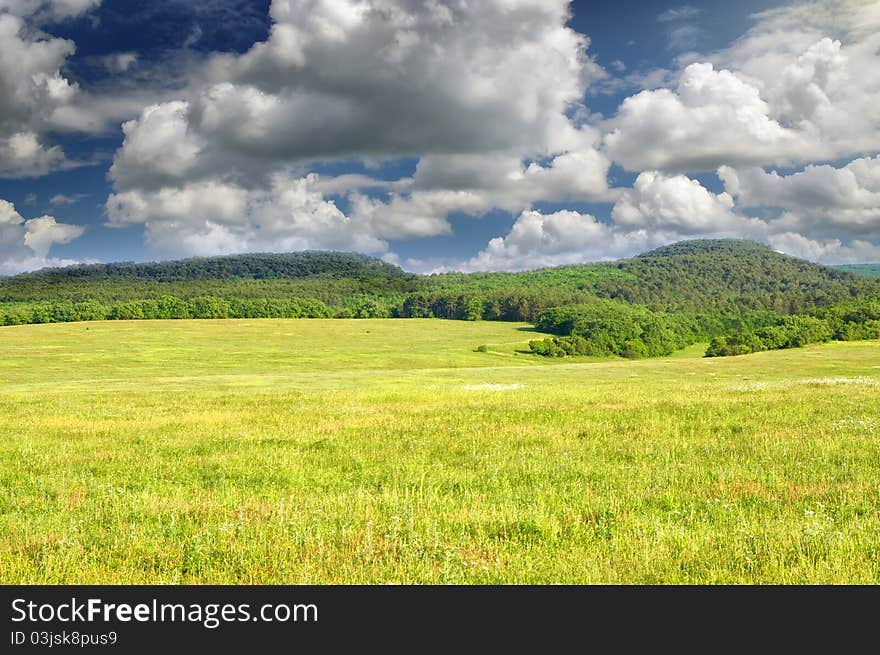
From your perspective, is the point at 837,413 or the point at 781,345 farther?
the point at 781,345

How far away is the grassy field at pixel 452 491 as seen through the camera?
7.32m

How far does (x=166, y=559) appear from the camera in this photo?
7.75 m

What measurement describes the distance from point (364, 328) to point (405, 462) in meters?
170

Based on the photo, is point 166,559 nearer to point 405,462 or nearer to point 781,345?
point 405,462

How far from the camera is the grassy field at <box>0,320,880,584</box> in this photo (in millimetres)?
7316

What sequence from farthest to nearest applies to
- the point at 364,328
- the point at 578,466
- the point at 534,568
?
the point at 364,328, the point at 578,466, the point at 534,568

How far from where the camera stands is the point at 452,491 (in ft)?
37.0
